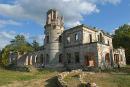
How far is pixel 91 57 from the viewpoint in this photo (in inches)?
1518

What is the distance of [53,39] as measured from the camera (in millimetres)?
43469

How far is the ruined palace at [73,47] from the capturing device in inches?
1516

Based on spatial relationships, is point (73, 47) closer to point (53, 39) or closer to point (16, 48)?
point (53, 39)

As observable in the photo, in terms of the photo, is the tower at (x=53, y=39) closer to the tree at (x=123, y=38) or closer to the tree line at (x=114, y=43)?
the tree line at (x=114, y=43)

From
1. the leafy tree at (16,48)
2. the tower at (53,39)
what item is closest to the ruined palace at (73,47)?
the tower at (53,39)

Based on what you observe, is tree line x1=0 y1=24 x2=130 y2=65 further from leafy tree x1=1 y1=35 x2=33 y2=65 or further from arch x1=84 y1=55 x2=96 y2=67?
arch x1=84 y1=55 x2=96 y2=67

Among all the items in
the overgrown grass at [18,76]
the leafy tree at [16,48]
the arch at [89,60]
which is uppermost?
the leafy tree at [16,48]

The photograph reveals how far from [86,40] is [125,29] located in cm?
3146

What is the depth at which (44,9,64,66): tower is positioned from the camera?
142 feet

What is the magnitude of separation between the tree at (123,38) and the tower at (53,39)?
2590 cm

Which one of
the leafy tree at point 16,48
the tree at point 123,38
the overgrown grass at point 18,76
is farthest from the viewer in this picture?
the leafy tree at point 16,48

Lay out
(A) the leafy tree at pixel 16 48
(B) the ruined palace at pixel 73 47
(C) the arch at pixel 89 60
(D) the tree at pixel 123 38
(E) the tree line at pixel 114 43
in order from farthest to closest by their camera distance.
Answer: (A) the leafy tree at pixel 16 48 < (E) the tree line at pixel 114 43 < (D) the tree at pixel 123 38 < (B) the ruined palace at pixel 73 47 < (C) the arch at pixel 89 60

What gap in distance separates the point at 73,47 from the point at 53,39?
15.1 ft

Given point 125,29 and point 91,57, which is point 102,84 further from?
point 125,29
